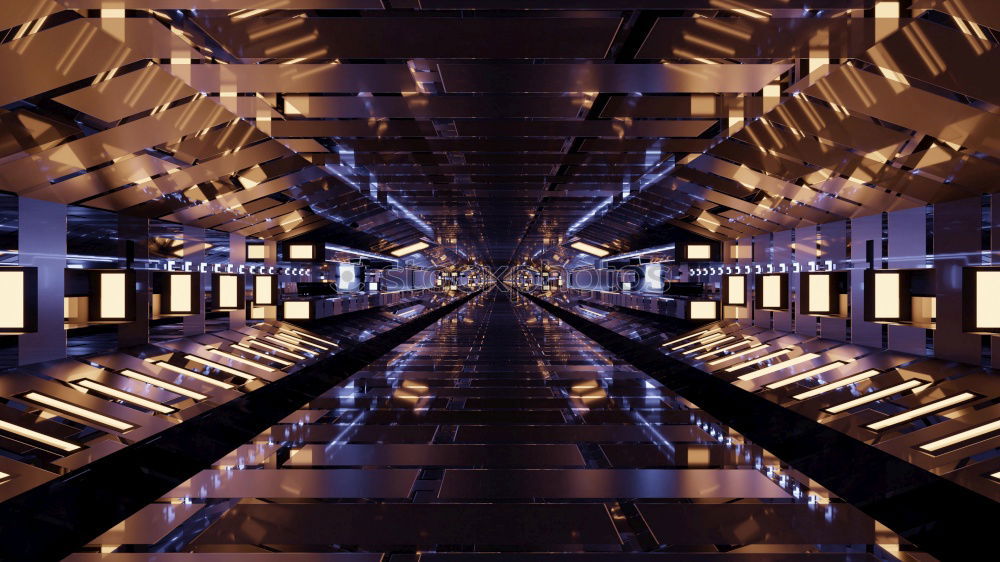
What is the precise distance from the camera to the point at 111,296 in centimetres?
945

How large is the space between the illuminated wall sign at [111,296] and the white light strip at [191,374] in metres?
0.91

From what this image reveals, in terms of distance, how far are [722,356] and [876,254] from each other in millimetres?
3365

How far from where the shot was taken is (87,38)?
4.65 m

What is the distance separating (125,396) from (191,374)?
1932mm

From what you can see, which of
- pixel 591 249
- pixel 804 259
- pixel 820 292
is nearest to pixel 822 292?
pixel 820 292

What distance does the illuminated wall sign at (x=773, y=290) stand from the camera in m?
14.0

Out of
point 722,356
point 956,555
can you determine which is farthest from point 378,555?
point 722,356

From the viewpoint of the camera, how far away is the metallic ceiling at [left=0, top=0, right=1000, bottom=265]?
454 cm

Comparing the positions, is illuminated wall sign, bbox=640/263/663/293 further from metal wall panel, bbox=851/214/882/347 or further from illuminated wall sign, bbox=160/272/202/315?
illuminated wall sign, bbox=160/272/202/315

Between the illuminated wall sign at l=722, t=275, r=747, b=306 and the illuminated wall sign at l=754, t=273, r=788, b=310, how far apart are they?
5.56 ft

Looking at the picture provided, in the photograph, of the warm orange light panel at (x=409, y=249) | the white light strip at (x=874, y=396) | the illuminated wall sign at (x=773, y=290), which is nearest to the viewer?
the white light strip at (x=874, y=396)

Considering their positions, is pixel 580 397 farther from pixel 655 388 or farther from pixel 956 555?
pixel 956 555

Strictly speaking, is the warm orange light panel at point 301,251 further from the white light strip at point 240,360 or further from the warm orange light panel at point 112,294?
the warm orange light panel at point 112,294

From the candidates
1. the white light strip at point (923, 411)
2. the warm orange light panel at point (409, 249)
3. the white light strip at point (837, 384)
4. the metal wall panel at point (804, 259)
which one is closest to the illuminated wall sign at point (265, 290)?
the metal wall panel at point (804, 259)
